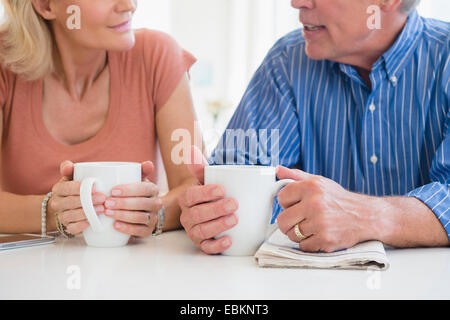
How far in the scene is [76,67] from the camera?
1436 mm

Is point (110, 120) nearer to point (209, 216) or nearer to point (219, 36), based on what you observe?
point (209, 216)

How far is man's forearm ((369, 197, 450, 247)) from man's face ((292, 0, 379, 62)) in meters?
0.52

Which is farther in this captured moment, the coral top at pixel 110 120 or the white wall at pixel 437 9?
the white wall at pixel 437 9

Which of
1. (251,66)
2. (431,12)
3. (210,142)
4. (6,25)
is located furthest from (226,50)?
(6,25)

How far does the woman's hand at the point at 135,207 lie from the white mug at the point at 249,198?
16 centimetres

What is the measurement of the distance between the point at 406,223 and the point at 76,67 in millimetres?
966

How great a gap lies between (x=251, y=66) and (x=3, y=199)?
11.2 feet

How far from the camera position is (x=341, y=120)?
4.45ft

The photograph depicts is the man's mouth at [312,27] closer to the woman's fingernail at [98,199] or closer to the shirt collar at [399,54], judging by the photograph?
the shirt collar at [399,54]

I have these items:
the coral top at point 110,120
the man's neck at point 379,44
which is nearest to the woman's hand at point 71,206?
the coral top at point 110,120

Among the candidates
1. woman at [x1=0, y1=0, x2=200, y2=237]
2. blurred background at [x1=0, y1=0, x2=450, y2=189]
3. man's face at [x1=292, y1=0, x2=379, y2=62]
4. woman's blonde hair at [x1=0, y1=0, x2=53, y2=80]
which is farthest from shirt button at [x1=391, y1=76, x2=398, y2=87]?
blurred background at [x1=0, y1=0, x2=450, y2=189]

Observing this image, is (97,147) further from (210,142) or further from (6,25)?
(210,142)

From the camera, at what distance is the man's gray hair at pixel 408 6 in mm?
1307

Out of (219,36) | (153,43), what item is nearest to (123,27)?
(153,43)
